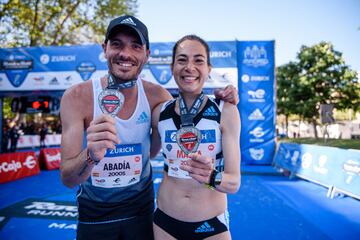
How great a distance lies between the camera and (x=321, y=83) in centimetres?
2392

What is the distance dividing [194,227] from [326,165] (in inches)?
252

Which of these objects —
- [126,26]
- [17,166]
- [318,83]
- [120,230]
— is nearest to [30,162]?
[17,166]

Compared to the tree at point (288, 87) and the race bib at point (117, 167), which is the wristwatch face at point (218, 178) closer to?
the race bib at point (117, 167)

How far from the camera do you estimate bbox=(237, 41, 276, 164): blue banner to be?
11.3m

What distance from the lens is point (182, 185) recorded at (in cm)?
194

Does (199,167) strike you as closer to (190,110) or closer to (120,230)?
(190,110)

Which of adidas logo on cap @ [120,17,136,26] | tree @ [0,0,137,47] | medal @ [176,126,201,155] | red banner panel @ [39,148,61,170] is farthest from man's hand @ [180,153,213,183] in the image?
tree @ [0,0,137,47]

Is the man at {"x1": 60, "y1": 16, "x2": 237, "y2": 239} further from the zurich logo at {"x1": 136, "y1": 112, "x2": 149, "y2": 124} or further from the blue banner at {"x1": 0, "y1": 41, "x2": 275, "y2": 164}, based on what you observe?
the blue banner at {"x1": 0, "y1": 41, "x2": 275, "y2": 164}

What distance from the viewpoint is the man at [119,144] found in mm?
1814

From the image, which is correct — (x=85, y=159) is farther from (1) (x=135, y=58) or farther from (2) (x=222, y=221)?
(2) (x=222, y=221)

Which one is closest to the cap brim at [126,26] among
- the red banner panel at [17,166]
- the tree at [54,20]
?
the red banner panel at [17,166]

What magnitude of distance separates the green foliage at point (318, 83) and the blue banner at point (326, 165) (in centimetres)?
1671

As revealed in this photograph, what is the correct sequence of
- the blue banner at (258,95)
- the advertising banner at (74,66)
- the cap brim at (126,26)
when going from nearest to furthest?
the cap brim at (126,26) → the advertising banner at (74,66) → the blue banner at (258,95)

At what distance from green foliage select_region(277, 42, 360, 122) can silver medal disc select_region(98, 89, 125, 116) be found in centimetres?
2551
